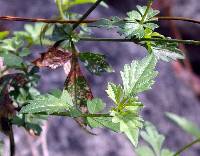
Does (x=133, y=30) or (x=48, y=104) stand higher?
(x=133, y=30)

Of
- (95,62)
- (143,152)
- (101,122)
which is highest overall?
A: (95,62)

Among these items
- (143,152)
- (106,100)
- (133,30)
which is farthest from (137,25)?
(106,100)

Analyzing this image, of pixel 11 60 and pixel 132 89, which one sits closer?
pixel 132 89

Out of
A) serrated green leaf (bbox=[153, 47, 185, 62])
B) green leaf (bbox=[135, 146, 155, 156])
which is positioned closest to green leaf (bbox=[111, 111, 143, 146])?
serrated green leaf (bbox=[153, 47, 185, 62])

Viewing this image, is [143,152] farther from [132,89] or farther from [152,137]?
[132,89]

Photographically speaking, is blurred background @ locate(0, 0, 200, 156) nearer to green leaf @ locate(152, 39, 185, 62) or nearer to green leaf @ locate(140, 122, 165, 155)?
green leaf @ locate(140, 122, 165, 155)
